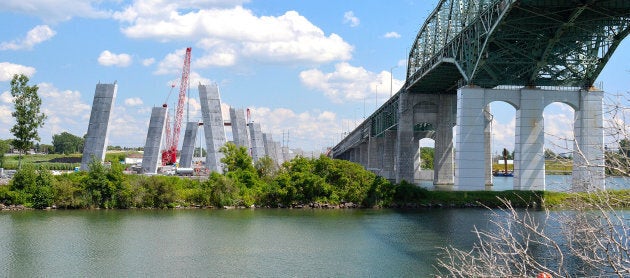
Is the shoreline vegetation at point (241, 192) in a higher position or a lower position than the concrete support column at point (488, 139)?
lower

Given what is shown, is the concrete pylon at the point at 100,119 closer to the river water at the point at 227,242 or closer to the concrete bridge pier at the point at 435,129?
the river water at the point at 227,242

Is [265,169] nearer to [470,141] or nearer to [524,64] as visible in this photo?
[470,141]

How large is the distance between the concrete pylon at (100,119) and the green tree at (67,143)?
412ft

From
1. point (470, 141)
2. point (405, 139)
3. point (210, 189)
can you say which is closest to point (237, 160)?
point (210, 189)

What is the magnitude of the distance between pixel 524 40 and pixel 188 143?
153ft

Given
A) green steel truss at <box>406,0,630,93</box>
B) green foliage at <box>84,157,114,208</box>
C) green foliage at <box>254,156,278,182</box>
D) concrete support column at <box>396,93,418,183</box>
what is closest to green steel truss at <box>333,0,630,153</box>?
green steel truss at <box>406,0,630,93</box>

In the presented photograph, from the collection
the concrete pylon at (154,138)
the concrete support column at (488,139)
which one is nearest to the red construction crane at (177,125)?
the concrete pylon at (154,138)

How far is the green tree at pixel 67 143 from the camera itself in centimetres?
17436

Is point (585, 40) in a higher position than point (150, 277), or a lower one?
higher

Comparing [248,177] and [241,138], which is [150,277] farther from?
[241,138]

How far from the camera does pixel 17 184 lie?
45.9 metres

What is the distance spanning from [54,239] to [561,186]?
82.9 ft

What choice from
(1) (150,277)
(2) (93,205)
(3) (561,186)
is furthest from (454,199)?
(3) (561,186)

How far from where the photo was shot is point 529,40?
148 ft
